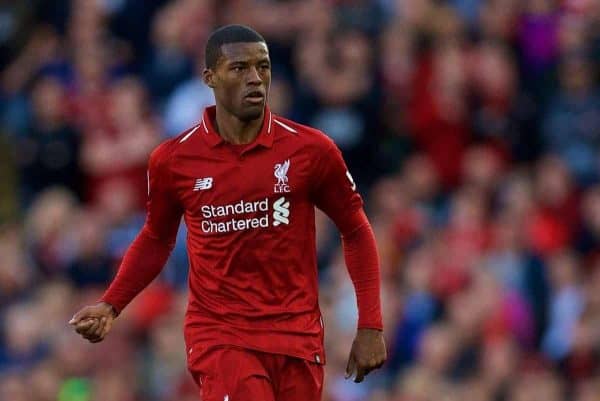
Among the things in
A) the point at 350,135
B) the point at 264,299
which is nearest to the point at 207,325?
the point at 264,299

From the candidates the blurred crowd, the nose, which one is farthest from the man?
the blurred crowd

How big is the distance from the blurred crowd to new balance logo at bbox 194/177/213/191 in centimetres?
435

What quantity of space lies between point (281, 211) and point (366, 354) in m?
0.71

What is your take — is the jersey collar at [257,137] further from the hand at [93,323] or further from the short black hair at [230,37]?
the hand at [93,323]

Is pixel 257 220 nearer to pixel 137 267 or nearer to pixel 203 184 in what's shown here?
pixel 203 184

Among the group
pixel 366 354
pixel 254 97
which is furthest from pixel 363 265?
pixel 254 97

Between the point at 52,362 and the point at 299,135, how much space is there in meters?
5.65

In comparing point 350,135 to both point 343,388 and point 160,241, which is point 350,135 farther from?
point 160,241

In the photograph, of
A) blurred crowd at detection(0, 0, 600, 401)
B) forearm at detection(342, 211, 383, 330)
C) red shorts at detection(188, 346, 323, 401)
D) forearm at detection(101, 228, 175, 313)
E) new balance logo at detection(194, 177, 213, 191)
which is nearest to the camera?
red shorts at detection(188, 346, 323, 401)

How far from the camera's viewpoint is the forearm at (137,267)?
8.02m

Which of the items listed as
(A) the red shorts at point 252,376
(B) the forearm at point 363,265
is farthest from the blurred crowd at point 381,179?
(A) the red shorts at point 252,376

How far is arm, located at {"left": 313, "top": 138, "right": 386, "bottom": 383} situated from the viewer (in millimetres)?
7668

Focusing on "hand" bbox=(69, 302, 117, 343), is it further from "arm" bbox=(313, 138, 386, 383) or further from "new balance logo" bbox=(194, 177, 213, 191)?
"arm" bbox=(313, 138, 386, 383)

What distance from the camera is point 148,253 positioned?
8062 mm
